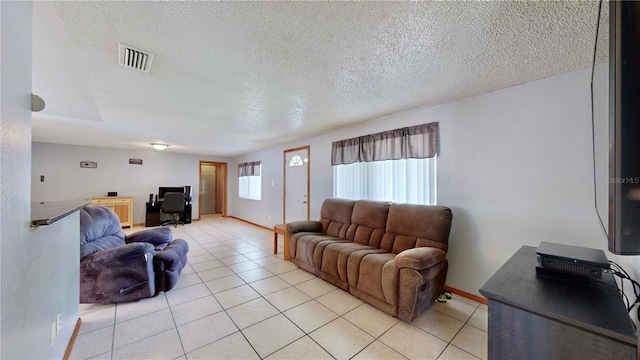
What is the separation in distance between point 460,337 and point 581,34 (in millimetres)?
2348

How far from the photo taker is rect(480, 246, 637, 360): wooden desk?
77 cm

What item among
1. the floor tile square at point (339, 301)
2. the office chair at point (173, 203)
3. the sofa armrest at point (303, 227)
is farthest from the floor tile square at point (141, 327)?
the office chair at point (173, 203)

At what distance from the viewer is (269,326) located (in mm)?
1992

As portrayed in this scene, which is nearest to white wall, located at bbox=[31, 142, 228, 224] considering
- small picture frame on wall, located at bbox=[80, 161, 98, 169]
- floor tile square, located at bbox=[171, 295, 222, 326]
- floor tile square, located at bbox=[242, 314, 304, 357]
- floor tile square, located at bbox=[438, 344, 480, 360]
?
small picture frame on wall, located at bbox=[80, 161, 98, 169]

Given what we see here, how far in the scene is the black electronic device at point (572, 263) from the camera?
1.09m

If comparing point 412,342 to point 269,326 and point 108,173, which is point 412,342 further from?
point 108,173

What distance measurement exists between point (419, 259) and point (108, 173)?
26.1 ft

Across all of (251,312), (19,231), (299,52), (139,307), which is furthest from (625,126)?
(139,307)

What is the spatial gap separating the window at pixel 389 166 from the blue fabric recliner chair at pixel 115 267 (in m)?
2.66

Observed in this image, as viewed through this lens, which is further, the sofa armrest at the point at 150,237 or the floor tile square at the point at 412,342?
the sofa armrest at the point at 150,237

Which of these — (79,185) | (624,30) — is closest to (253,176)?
(79,185)

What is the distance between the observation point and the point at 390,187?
126 inches

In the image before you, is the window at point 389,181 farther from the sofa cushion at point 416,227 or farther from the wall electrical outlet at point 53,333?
the wall electrical outlet at point 53,333

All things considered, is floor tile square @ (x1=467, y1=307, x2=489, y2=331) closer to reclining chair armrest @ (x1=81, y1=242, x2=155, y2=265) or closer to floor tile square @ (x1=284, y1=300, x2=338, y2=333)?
floor tile square @ (x1=284, y1=300, x2=338, y2=333)
